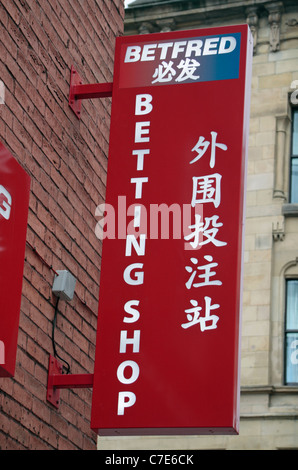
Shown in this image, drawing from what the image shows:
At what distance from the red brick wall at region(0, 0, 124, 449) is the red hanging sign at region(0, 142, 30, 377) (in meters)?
0.84

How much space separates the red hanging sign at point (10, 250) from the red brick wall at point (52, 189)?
0.84m

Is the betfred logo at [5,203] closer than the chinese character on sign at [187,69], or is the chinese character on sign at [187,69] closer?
the betfred logo at [5,203]

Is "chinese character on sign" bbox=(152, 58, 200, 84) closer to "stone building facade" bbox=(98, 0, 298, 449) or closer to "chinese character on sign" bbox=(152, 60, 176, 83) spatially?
"chinese character on sign" bbox=(152, 60, 176, 83)

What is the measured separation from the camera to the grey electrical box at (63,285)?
847 centimetres

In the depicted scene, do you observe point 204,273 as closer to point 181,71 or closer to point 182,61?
point 181,71

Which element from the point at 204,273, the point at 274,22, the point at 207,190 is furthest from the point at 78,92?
the point at 274,22

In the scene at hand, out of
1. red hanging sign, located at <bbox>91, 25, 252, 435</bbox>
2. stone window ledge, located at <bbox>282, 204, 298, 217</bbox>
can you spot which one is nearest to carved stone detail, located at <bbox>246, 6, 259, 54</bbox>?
stone window ledge, located at <bbox>282, 204, 298, 217</bbox>

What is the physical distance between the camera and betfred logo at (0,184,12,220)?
6.68m

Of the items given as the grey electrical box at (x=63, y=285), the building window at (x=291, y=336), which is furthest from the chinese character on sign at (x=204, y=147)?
the building window at (x=291, y=336)

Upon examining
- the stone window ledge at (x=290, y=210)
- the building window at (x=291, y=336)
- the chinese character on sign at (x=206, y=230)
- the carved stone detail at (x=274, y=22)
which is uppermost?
the carved stone detail at (x=274, y=22)

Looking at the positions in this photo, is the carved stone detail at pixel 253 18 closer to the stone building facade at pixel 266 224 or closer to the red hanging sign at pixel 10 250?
the stone building facade at pixel 266 224

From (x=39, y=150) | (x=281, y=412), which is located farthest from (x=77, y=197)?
(x=281, y=412)
